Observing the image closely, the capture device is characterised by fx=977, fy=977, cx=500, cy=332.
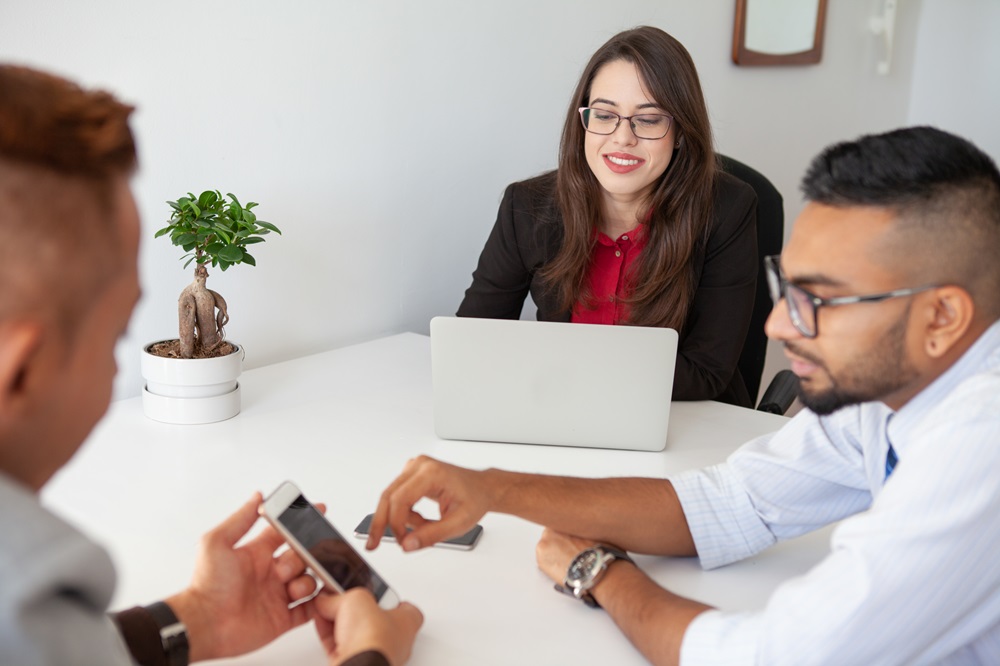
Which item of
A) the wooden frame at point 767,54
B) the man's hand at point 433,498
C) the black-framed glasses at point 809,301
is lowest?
the man's hand at point 433,498

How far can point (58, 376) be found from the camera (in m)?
0.64

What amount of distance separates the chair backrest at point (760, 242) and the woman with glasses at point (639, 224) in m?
0.13

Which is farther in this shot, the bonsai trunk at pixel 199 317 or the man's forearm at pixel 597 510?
the bonsai trunk at pixel 199 317

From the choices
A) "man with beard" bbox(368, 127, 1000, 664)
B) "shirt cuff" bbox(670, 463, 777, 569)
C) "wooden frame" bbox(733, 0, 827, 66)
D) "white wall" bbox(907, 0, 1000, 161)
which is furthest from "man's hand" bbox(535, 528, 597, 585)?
"white wall" bbox(907, 0, 1000, 161)

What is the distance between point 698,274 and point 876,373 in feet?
3.37

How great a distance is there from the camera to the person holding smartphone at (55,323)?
60 centimetres

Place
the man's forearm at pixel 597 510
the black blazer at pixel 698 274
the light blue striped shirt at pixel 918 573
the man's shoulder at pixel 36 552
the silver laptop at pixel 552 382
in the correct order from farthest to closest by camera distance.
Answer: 1. the black blazer at pixel 698 274
2. the silver laptop at pixel 552 382
3. the man's forearm at pixel 597 510
4. the light blue striped shirt at pixel 918 573
5. the man's shoulder at pixel 36 552

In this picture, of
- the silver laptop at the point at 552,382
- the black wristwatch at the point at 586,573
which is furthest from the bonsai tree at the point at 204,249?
the black wristwatch at the point at 586,573

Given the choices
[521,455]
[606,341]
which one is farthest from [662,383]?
[521,455]

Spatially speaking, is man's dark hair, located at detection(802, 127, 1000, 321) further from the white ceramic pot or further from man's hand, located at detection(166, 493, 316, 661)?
the white ceramic pot

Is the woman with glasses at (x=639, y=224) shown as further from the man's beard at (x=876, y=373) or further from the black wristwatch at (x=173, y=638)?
the black wristwatch at (x=173, y=638)

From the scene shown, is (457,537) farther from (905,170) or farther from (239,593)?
(905,170)

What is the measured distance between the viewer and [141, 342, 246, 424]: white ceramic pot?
160 centimetres

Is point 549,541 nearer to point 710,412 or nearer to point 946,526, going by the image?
point 946,526
